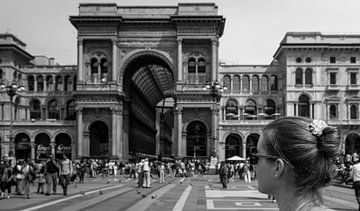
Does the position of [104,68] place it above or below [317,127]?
above

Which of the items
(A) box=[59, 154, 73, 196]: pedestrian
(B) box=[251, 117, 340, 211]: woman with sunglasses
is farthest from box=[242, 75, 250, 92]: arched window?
(B) box=[251, 117, 340, 211]: woman with sunglasses

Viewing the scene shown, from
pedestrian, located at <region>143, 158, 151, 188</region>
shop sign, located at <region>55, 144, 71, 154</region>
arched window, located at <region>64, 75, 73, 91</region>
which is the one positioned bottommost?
pedestrian, located at <region>143, 158, 151, 188</region>

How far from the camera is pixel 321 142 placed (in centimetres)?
291

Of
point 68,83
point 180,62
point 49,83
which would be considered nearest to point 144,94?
point 68,83

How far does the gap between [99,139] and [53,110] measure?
1767cm

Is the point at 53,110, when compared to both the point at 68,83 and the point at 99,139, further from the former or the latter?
the point at 99,139

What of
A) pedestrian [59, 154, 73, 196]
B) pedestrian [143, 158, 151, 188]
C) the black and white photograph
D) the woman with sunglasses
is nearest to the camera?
the woman with sunglasses

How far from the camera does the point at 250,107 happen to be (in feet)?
328

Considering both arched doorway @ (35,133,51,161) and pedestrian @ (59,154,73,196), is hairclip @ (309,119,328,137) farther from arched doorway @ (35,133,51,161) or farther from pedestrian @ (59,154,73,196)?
arched doorway @ (35,133,51,161)

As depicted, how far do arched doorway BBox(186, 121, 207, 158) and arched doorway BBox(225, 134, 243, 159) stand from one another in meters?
14.4

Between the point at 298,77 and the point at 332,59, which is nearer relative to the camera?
the point at 298,77

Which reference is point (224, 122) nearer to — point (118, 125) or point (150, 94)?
point (118, 125)

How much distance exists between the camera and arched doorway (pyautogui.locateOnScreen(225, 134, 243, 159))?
9688cm

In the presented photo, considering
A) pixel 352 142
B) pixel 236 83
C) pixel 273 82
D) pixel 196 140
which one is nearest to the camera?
pixel 196 140
